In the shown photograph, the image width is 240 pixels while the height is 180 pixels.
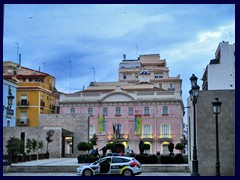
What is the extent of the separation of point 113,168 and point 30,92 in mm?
26433

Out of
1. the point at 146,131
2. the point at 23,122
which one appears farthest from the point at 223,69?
the point at 23,122

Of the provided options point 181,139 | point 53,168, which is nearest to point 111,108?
point 181,139

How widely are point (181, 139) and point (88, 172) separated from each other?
29.8m

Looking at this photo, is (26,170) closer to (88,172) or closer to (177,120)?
(88,172)

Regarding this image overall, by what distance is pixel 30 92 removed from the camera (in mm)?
42406

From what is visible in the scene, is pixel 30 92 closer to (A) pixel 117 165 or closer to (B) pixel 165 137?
(B) pixel 165 137

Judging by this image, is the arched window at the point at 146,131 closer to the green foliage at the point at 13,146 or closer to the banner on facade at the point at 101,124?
the banner on facade at the point at 101,124

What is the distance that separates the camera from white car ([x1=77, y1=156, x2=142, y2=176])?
57.4 feet

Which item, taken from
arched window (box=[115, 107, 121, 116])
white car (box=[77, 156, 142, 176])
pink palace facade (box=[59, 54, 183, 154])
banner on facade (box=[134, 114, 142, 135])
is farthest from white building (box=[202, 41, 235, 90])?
white car (box=[77, 156, 142, 176])

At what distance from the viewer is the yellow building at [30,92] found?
Answer: 4241 centimetres

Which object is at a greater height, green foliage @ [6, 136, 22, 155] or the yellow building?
the yellow building

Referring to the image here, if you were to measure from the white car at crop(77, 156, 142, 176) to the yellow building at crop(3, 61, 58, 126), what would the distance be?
24.3m

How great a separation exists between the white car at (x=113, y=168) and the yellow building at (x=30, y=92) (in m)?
24.3

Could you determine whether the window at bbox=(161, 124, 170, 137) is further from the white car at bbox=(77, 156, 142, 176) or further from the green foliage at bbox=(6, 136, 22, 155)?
the white car at bbox=(77, 156, 142, 176)
